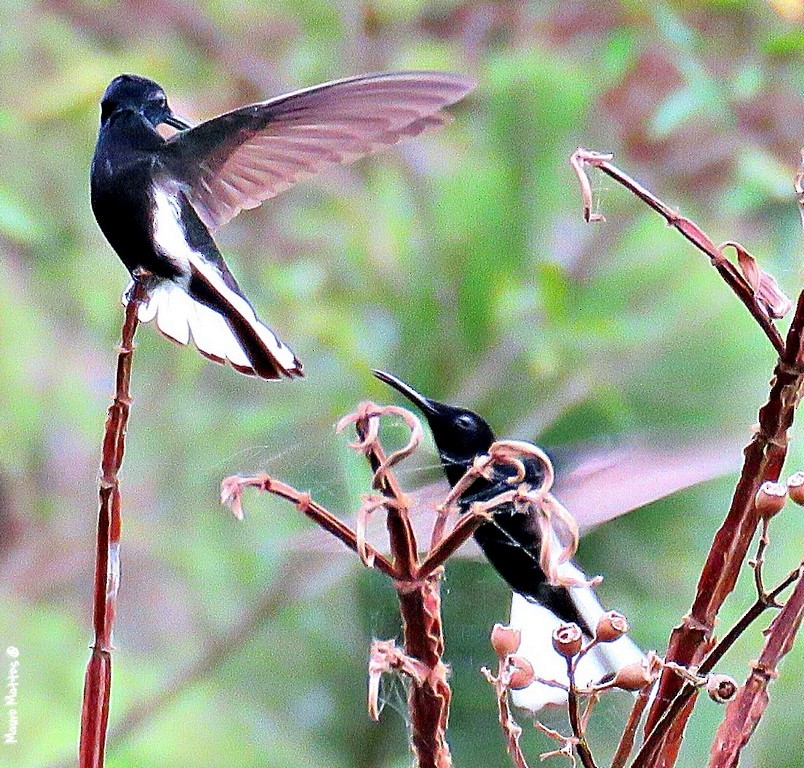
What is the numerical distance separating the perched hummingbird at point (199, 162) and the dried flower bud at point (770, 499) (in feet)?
0.60

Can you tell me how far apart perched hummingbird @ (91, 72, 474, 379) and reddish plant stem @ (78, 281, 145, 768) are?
66 millimetres

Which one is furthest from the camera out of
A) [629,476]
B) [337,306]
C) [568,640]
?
[337,306]

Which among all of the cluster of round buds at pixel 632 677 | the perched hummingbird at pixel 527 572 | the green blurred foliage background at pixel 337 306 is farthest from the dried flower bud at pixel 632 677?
the green blurred foliage background at pixel 337 306

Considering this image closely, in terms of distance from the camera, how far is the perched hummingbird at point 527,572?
0.38 meters

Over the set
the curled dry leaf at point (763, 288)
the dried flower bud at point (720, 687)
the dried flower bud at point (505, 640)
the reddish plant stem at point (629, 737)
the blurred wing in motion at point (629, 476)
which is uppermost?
the curled dry leaf at point (763, 288)

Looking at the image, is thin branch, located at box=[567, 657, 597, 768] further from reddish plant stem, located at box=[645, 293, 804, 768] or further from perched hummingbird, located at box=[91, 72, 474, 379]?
perched hummingbird, located at box=[91, 72, 474, 379]

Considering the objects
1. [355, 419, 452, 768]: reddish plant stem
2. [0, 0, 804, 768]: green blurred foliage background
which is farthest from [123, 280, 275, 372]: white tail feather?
[0, 0, 804, 768]: green blurred foliage background

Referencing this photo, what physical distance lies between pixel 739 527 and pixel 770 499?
1.1 inches

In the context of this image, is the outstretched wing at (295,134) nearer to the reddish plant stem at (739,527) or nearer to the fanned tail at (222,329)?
the fanned tail at (222,329)

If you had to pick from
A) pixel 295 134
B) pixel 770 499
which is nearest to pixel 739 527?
pixel 770 499

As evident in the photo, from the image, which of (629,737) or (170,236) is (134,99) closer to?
(170,236)

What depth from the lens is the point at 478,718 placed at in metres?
0.52

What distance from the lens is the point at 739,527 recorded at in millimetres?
300

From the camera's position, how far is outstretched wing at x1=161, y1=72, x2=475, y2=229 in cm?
41
